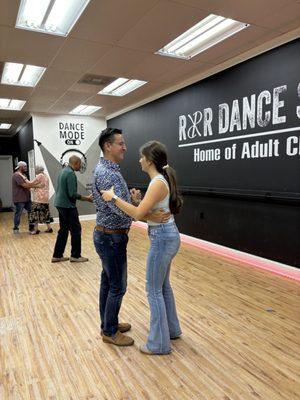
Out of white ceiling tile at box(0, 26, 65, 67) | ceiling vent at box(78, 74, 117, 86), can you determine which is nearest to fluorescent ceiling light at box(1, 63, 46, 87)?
white ceiling tile at box(0, 26, 65, 67)

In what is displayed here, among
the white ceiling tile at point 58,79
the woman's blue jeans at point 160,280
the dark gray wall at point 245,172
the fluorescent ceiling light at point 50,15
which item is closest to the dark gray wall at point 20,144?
the white ceiling tile at point 58,79

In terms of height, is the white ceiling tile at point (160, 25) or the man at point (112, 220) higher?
the white ceiling tile at point (160, 25)

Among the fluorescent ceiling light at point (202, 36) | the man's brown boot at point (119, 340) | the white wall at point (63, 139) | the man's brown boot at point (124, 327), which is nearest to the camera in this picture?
the man's brown boot at point (119, 340)

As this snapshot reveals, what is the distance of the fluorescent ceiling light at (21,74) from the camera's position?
492 centimetres

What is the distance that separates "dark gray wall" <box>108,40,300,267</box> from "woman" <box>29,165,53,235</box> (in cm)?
272

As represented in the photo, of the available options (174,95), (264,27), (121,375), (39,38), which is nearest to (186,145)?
(174,95)

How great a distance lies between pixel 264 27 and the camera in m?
3.50

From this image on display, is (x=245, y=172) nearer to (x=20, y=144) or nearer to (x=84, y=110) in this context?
(x=84, y=110)

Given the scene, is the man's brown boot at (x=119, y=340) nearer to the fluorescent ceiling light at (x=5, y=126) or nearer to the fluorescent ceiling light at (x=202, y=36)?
the fluorescent ceiling light at (x=202, y=36)

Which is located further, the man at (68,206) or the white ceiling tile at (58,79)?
the white ceiling tile at (58,79)

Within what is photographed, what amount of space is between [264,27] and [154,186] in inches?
102

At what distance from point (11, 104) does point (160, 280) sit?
21.9 feet

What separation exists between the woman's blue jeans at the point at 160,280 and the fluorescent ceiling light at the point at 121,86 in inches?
164

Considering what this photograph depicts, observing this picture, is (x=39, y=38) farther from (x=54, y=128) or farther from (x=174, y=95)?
(x=54, y=128)
